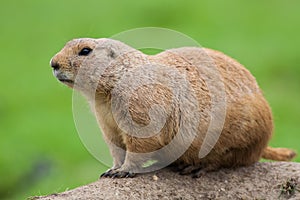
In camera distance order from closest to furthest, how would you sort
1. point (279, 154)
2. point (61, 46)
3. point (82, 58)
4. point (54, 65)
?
point (54, 65) < point (82, 58) < point (279, 154) < point (61, 46)

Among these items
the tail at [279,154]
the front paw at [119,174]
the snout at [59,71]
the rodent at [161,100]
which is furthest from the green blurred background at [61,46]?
the snout at [59,71]

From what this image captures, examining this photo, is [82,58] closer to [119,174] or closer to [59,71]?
[59,71]

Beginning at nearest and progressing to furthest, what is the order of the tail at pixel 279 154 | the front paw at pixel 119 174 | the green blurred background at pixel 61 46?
the front paw at pixel 119 174
the tail at pixel 279 154
the green blurred background at pixel 61 46

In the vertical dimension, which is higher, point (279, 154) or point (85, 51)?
point (85, 51)

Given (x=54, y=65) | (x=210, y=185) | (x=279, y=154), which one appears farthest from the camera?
(x=279, y=154)

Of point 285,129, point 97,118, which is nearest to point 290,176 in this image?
point 97,118

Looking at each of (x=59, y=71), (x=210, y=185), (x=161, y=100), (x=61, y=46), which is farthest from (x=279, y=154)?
(x=61, y=46)

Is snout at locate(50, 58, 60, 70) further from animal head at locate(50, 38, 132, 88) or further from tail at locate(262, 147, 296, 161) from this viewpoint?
tail at locate(262, 147, 296, 161)

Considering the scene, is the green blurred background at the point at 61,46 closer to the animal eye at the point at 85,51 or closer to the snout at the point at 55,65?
the animal eye at the point at 85,51
